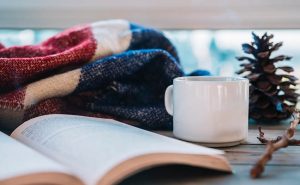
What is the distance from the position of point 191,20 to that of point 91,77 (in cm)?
34

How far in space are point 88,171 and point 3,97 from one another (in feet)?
1.07

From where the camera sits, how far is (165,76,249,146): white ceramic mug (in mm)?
627

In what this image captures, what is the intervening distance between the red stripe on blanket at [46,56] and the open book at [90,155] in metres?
0.15

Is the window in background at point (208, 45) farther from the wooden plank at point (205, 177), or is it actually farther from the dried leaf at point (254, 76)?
the wooden plank at point (205, 177)

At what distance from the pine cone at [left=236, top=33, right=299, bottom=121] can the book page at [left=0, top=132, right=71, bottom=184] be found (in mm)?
478

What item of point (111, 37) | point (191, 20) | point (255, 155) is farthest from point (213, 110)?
point (191, 20)

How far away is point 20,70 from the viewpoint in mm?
725

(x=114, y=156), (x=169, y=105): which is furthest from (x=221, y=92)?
(x=114, y=156)

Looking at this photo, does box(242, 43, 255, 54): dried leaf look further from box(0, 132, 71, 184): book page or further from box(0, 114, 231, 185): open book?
box(0, 132, 71, 184): book page

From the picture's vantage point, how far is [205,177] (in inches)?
19.7

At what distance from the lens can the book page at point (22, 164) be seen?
43 cm

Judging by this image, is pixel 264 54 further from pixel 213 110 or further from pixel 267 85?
pixel 213 110

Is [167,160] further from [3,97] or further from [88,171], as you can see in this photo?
[3,97]

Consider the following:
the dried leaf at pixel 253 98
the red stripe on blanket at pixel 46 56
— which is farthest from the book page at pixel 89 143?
the dried leaf at pixel 253 98
